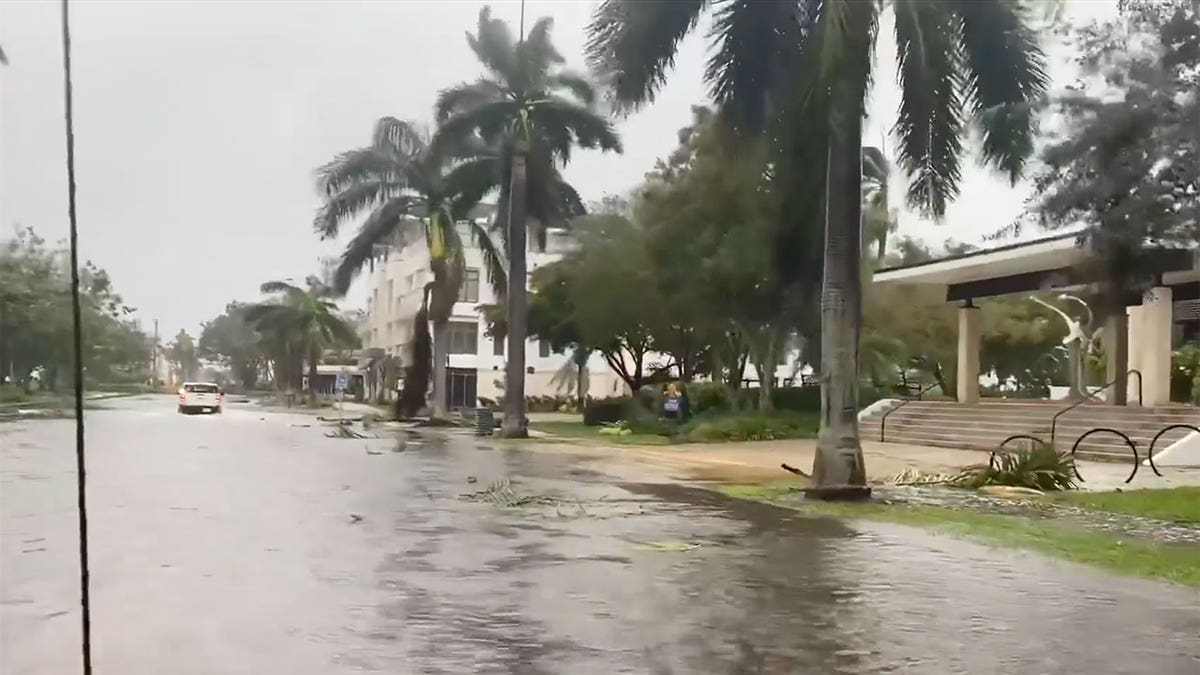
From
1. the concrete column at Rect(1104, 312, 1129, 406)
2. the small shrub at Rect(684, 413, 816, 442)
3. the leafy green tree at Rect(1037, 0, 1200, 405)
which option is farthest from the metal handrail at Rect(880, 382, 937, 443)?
the leafy green tree at Rect(1037, 0, 1200, 405)

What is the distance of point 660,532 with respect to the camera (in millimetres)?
10789

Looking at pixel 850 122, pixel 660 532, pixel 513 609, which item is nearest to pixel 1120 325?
pixel 850 122

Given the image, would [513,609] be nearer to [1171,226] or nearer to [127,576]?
[127,576]

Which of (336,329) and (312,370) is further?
(312,370)

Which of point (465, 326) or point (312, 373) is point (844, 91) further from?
point (465, 326)

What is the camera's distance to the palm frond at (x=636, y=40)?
1338 centimetres

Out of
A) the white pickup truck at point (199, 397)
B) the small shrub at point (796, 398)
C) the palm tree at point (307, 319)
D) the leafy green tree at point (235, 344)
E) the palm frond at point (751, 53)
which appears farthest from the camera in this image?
the small shrub at point (796, 398)

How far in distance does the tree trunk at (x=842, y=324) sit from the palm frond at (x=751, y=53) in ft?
3.56

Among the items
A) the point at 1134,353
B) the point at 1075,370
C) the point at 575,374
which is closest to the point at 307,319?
the point at 1134,353

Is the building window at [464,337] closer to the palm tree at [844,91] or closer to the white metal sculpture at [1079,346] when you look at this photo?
the palm tree at [844,91]

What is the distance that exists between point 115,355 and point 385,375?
11.4 metres

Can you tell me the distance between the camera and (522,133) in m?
23.1

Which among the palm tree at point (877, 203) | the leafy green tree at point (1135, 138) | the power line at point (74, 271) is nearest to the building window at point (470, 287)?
the palm tree at point (877, 203)

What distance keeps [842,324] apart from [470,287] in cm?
1117
